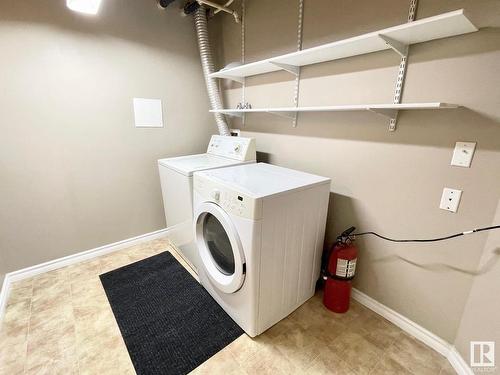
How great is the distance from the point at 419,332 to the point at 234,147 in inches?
75.7

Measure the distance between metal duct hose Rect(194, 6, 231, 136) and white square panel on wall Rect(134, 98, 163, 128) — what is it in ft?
1.80

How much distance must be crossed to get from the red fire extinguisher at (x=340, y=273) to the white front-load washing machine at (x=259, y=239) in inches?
4.5

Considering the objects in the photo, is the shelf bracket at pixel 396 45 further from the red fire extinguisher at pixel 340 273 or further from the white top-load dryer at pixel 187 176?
the white top-load dryer at pixel 187 176

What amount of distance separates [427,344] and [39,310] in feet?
8.53

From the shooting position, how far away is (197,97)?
2.54m

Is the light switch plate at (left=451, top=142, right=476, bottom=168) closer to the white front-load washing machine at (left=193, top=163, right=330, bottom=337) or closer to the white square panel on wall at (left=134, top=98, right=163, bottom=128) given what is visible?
the white front-load washing machine at (left=193, top=163, right=330, bottom=337)

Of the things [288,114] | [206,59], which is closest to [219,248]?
[288,114]

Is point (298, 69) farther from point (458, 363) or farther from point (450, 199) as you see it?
point (458, 363)

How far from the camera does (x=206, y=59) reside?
2289mm

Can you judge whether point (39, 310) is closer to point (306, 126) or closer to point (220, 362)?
point (220, 362)

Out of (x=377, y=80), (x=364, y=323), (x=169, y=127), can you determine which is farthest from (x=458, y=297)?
(x=169, y=127)

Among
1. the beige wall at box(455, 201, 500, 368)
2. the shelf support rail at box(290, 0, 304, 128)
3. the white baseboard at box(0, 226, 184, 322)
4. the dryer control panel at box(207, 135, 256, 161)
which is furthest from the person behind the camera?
the dryer control panel at box(207, 135, 256, 161)

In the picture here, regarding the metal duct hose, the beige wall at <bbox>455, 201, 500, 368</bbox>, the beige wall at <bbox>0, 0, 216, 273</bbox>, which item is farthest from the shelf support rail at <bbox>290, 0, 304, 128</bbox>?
the beige wall at <bbox>455, 201, 500, 368</bbox>

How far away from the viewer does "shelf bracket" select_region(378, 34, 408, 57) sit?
3.65 ft
